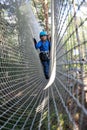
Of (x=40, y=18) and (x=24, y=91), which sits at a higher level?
(x=40, y=18)

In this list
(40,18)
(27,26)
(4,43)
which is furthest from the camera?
(40,18)

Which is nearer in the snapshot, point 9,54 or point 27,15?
point 9,54

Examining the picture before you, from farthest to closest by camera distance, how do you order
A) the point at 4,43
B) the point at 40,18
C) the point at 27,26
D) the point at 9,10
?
the point at 40,18, the point at 27,26, the point at 9,10, the point at 4,43

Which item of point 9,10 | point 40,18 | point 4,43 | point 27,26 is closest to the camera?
point 4,43

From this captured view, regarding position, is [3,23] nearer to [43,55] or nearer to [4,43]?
[4,43]

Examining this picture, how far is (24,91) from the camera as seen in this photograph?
213 inches

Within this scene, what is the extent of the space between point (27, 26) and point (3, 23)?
938mm

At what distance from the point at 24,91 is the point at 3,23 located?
38.4 inches

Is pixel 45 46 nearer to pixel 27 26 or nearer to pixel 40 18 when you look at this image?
pixel 27 26

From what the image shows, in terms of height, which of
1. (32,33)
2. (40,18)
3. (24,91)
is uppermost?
(40,18)

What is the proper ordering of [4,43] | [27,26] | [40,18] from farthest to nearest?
[40,18] < [27,26] < [4,43]

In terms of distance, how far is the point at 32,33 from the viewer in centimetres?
662

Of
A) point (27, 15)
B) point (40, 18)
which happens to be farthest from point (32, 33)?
point (40, 18)

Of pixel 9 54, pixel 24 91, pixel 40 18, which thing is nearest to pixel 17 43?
pixel 9 54
